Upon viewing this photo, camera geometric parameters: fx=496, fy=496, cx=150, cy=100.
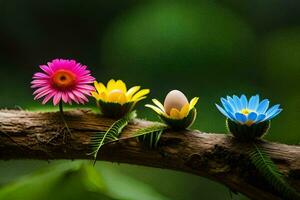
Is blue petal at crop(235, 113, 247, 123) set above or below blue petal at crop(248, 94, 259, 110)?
below

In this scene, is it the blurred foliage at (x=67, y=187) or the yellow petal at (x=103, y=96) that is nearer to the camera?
the yellow petal at (x=103, y=96)

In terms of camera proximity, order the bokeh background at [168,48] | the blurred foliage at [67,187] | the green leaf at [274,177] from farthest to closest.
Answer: the bokeh background at [168,48] < the blurred foliage at [67,187] < the green leaf at [274,177]

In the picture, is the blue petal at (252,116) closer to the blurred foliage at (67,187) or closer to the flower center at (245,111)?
the flower center at (245,111)

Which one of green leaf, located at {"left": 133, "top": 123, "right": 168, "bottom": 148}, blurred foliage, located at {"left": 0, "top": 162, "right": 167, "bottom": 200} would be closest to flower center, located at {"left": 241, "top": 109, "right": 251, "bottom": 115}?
green leaf, located at {"left": 133, "top": 123, "right": 168, "bottom": 148}

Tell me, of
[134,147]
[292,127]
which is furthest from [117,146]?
[292,127]

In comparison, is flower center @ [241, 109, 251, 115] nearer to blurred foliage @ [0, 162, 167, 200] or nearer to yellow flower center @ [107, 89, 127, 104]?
yellow flower center @ [107, 89, 127, 104]

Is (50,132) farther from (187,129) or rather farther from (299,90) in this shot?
(299,90)

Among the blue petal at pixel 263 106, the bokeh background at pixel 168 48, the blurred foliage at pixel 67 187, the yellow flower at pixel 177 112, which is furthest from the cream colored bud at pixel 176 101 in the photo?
the bokeh background at pixel 168 48
